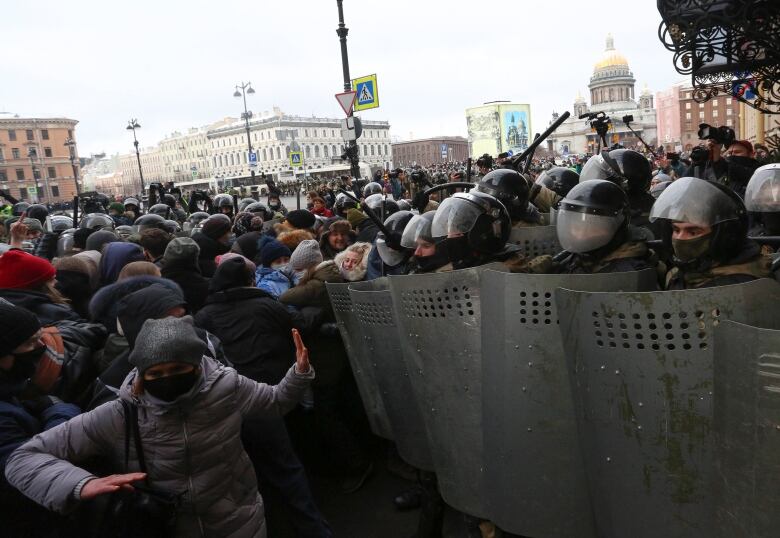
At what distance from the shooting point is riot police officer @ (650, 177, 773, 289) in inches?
97.3

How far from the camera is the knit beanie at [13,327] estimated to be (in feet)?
7.34

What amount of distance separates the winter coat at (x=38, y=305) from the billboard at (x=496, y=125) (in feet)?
300

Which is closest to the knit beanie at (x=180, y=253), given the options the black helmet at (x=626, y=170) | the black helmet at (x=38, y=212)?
the black helmet at (x=626, y=170)

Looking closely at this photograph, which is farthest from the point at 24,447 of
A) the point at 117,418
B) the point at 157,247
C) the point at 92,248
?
the point at 92,248

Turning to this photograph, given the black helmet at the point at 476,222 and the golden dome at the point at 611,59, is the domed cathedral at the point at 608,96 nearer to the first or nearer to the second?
the golden dome at the point at 611,59

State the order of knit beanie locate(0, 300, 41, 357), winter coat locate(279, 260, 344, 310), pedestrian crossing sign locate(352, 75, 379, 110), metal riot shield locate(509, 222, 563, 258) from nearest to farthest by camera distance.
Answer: knit beanie locate(0, 300, 41, 357), winter coat locate(279, 260, 344, 310), metal riot shield locate(509, 222, 563, 258), pedestrian crossing sign locate(352, 75, 379, 110)

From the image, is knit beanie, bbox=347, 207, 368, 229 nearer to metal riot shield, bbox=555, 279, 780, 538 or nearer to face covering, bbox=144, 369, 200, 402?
face covering, bbox=144, 369, 200, 402

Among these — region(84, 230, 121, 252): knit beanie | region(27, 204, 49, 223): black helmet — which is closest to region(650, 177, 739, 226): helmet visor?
region(84, 230, 121, 252): knit beanie

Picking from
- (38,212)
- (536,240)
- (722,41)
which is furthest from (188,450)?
(38,212)

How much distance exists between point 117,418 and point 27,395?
0.40 m

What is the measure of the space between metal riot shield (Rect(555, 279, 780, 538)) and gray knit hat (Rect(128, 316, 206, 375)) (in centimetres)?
136

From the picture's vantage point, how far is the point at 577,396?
85.9 inches

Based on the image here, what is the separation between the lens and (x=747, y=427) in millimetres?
1696

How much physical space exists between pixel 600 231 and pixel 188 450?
2059 millimetres
